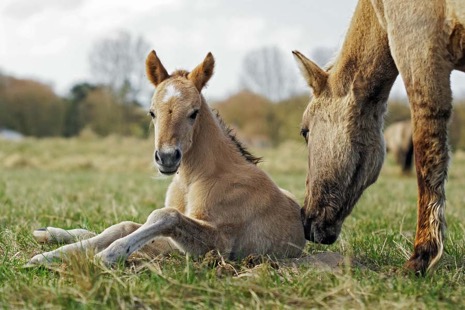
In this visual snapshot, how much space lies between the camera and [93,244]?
425 centimetres

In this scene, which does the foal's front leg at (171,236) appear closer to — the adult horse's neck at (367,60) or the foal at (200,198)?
the foal at (200,198)

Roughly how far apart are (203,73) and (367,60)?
1.25 meters

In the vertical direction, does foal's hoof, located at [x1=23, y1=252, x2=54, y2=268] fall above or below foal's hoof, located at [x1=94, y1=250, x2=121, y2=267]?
below

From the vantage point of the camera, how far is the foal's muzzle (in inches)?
161

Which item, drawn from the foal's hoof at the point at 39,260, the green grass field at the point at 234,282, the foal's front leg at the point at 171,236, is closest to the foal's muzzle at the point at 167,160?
the foal's front leg at the point at 171,236

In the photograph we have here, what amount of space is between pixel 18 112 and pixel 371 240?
48.7 meters

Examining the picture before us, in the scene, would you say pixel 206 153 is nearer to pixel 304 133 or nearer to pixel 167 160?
pixel 167 160

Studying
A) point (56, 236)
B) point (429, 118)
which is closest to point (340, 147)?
point (429, 118)

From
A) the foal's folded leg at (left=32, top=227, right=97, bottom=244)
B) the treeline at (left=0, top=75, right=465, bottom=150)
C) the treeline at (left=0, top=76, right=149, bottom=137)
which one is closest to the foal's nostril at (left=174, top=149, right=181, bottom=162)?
the foal's folded leg at (left=32, top=227, right=97, bottom=244)

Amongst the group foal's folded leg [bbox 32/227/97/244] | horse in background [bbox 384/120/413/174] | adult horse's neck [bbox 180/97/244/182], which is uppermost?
adult horse's neck [bbox 180/97/244/182]

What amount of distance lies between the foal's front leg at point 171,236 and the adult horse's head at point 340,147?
82 cm

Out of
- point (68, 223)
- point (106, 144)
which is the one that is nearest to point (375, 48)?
point (68, 223)

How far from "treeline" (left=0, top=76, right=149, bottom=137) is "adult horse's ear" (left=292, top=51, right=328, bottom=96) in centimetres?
4203

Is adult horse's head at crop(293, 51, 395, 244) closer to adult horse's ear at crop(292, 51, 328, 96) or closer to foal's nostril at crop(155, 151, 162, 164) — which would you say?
adult horse's ear at crop(292, 51, 328, 96)
